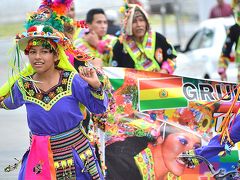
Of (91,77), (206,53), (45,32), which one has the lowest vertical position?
(206,53)

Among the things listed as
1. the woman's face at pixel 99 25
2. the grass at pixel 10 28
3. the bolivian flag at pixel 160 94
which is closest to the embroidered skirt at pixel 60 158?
the bolivian flag at pixel 160 94

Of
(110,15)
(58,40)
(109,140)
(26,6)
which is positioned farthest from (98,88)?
(26,6)

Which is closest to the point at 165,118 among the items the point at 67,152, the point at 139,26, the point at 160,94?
the point at 160,94

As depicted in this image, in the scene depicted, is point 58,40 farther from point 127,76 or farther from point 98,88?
point 127,76

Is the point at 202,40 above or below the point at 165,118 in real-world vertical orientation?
below

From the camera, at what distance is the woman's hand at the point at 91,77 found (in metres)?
6.26

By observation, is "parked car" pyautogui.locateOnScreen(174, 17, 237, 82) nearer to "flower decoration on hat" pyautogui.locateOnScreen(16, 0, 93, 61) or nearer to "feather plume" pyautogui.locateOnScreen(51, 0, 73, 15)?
"feather plume" pyautogui.locateOnScreen(51, 0, 73, 15)

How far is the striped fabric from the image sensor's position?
639 centimetres

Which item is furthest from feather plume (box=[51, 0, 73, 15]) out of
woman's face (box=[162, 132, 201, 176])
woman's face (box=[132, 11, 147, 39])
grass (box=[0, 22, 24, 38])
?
grass (box=[0, 22, 24, 38])

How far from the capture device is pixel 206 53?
55.4ft

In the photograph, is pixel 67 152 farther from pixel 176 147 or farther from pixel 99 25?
pixel 99 25

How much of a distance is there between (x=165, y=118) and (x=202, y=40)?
9077 millimetres

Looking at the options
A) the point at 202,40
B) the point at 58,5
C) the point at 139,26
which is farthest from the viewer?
the point at 202,40

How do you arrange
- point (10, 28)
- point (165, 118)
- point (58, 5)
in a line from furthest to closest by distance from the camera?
point (10, 28) → point (165, 118) → point (58, 5)
